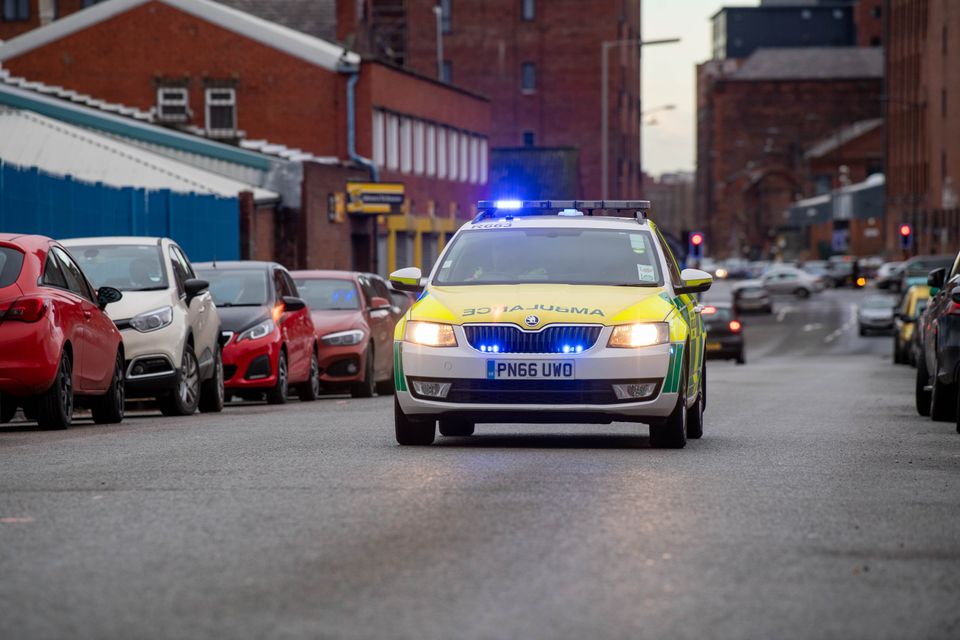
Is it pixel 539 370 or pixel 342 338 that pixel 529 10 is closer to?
pixel 342 338

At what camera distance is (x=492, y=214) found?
15750 mm

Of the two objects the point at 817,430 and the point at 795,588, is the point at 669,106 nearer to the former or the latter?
the point at 817,430

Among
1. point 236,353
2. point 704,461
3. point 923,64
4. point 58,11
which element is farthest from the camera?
point 923,64

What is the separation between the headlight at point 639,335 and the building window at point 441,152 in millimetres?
54432

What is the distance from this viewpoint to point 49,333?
15.7m

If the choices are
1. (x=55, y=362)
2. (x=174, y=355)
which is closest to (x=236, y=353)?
(x=174, y=355)

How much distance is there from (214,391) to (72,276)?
3.91 m

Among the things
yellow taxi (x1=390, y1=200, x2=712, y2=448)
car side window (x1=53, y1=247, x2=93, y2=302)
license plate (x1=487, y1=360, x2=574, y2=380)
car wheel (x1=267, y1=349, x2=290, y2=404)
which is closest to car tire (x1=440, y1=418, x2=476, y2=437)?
yellow taxi (x1=390, y1=200, x2=712, y2=448)

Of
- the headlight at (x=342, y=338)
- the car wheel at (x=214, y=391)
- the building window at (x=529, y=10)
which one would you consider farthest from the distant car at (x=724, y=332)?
the building window at (x=529, y=10)

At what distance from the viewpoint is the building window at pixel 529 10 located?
10044 centimetres

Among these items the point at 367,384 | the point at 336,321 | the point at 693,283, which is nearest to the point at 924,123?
the point at 367,384

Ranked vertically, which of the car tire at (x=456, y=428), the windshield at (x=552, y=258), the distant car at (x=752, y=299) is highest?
the windshield at (x=552, y=258)

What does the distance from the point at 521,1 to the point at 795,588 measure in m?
95.0

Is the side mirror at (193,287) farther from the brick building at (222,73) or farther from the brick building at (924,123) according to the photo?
the brick building at (924,123)
